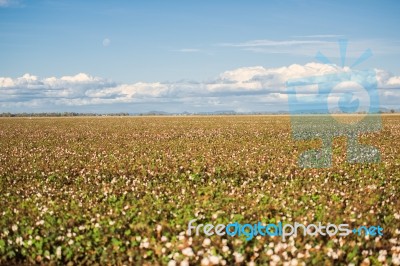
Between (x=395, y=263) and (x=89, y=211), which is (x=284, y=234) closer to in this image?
(x=395, y=263)

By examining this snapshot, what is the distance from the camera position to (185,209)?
9055 mm

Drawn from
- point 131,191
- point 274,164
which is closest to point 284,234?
point 131,191

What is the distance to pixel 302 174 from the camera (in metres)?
14.0

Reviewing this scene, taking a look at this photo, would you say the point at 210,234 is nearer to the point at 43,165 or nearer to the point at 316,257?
the point at 316,257

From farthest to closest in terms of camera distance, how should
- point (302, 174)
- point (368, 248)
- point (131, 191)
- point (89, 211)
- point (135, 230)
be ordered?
point (302, 174) → point (131, 191) → point (89, 211) → point (135, 230) → point (368, 248)

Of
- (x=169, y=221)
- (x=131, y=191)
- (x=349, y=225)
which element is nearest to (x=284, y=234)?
(x=349, y=225)

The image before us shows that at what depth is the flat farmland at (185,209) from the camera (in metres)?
6.90

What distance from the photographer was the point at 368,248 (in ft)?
23.3

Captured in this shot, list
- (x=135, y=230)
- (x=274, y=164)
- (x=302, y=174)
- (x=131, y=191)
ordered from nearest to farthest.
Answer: (x=135, y=230)
(x=131, y=191)
(x=302, y=174)
(x=274, y=164)

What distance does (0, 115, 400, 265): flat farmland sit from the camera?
690 centimetres

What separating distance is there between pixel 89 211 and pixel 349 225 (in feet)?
18.7

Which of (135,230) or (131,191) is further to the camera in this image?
(131,191)

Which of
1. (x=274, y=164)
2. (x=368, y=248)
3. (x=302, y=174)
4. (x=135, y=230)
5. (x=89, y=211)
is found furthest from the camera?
(x=274, y=164)

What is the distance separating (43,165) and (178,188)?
296 inches
